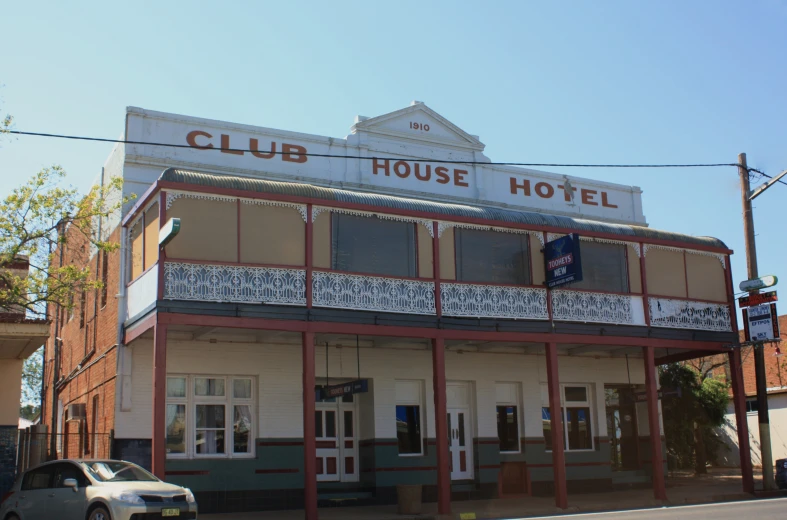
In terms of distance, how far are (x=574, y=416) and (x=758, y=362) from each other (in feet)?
17.6

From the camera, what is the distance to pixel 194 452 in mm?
19734

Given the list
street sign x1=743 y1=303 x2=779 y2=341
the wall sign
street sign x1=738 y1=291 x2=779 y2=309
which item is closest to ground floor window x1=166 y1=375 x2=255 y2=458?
the wall sign

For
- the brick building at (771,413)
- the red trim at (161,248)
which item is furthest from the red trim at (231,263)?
the brick building at (771,413)

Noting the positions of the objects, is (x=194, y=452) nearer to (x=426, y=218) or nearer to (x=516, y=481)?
(x=426, y=218)

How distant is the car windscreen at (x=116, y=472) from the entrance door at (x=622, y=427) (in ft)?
A: 53.4

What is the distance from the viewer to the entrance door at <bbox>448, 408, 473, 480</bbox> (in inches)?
914

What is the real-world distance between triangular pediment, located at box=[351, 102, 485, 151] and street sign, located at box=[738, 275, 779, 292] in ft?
27.7

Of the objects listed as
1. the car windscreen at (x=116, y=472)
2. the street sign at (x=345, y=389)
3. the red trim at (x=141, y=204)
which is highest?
the red trim at (x=141, y=204)

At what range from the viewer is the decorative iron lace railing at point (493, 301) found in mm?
19922

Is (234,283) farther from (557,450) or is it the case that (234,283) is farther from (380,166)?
(557,450)

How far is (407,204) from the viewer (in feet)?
65.1

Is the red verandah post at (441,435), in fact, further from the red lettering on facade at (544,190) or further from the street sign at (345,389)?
the red lettering on facade at (544,190)

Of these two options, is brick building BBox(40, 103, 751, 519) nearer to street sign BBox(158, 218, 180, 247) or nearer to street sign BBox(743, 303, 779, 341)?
street sign BBox(158, 218, 180, 247)

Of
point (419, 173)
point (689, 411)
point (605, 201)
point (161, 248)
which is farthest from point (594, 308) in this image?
point (689, 411)
